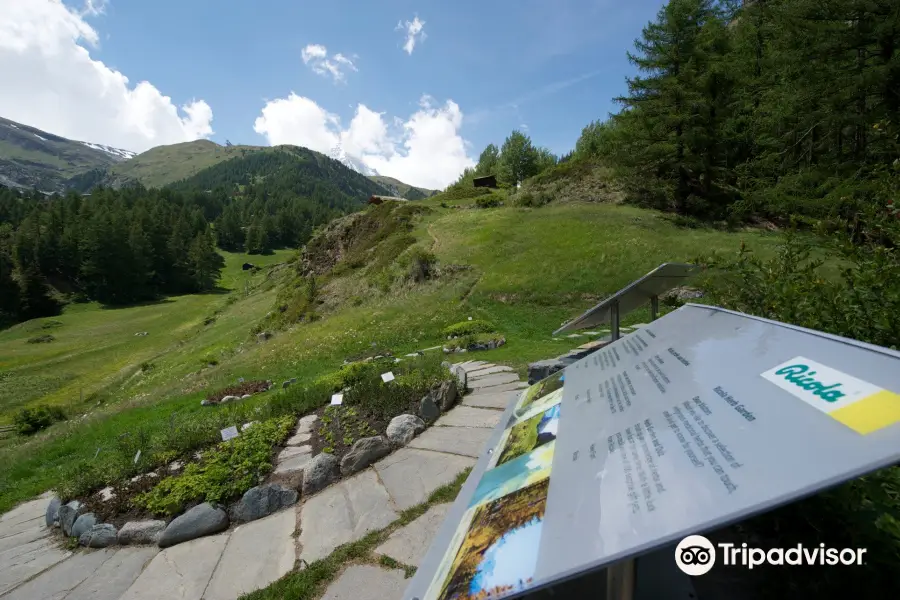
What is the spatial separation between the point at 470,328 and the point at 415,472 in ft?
29.6

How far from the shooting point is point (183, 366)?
79.3ft

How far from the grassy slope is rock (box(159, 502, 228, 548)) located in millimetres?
4242

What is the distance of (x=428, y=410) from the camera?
6504 mm

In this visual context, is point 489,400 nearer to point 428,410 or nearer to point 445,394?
point 445,394

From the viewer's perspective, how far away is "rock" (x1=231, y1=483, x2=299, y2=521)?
4598 millimetres

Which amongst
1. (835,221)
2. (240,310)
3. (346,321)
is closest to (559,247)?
(346,321)

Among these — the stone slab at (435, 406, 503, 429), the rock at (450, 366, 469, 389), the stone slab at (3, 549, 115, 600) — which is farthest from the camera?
the rock at (450, 366, 469, 389)

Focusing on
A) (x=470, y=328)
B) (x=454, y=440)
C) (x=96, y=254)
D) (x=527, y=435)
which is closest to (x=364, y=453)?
(x=454, y=440)

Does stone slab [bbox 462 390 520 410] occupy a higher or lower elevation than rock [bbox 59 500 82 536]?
higher

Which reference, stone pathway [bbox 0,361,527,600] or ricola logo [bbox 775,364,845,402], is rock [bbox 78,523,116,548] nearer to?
stone pathway [bbox 0,361,527,600]

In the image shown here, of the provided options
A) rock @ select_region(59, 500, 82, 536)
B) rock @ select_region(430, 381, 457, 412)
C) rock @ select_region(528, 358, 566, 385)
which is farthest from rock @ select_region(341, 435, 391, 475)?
rock @ select_region(59, 500, 82, 536)

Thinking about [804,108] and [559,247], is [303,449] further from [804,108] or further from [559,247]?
[804,108]

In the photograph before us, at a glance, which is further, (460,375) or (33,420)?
(33,420)

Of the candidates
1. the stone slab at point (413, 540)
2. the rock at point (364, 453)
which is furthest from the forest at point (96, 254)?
the stone slab at point (413, 540)
